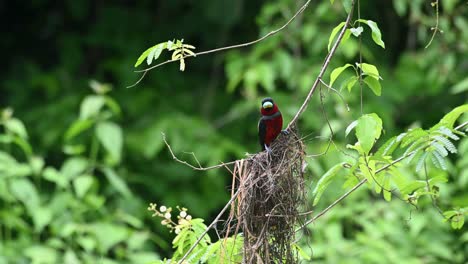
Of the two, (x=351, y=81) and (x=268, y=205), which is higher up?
(x=351, y=81)

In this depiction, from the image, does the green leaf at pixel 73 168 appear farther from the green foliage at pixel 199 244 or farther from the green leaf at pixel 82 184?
the green foliage at pixel 199 244

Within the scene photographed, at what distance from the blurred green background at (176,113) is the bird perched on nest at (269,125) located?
1.24 metres

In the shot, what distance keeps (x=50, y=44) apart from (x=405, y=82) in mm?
3059

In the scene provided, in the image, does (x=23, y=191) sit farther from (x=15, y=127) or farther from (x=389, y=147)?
(x=389, y=147)

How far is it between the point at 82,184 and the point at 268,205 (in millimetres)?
2590

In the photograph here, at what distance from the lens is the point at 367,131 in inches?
92.2

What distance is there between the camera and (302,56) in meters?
6.06

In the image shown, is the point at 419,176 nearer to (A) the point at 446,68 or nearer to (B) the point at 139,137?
(A) the point at 446,68

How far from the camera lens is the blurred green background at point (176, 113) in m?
5.16

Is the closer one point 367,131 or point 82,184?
point 367,131

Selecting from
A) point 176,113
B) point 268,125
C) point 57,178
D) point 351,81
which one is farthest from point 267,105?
point 176,113

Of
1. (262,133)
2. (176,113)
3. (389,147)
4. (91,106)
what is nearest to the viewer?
(389,147)

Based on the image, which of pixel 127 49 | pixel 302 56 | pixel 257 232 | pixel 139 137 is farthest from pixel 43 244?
pixel 257 232

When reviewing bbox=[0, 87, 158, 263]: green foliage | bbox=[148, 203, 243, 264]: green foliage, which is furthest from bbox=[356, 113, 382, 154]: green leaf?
bbox=[0, 87, 158, 263]: green foliage
